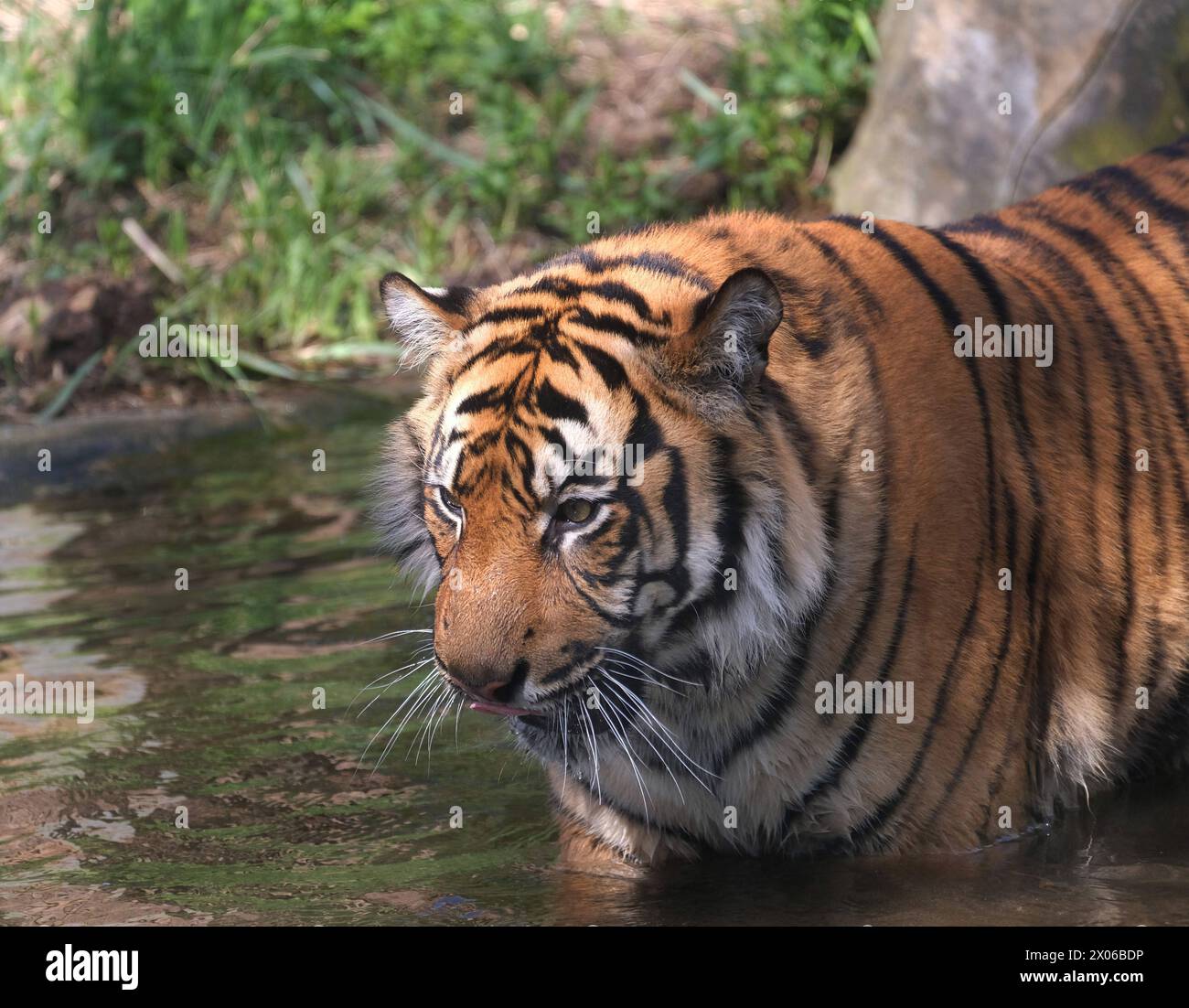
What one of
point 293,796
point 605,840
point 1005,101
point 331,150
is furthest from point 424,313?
point 331,150

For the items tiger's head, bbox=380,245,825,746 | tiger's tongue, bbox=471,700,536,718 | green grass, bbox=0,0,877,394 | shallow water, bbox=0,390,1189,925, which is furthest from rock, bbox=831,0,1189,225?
tiger's tongue, bbox=471,700,536,718

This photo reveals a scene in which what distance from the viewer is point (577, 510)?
2.73 m

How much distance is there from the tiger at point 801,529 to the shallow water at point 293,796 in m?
0.11

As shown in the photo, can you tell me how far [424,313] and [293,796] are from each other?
1.23 meters

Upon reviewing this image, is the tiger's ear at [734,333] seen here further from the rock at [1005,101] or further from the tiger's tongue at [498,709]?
the rock at [1005,101]

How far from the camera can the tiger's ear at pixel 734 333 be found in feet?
8.63

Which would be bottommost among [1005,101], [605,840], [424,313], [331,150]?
[605,840]

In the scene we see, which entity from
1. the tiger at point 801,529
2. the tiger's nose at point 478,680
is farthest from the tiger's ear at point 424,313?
the tiger's nose at point 478,680

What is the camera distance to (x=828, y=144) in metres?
8.26

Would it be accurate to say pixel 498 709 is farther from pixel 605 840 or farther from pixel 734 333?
pixel 734 333

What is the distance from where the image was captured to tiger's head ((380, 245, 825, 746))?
8.82 ft
